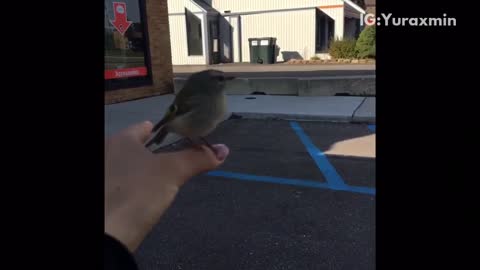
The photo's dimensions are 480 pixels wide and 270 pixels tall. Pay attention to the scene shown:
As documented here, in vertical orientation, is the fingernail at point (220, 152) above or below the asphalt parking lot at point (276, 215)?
above

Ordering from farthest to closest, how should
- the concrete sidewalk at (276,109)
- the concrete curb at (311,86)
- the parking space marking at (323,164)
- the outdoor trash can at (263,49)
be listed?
the outdoor trash can at (263,49) → the concrete curb at (311,86) → the concrete sidewalk at (276,109) → the parking space marking at (323,164)

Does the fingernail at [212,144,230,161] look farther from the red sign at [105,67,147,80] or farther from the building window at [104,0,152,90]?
the red sign at [105,67,147,80]

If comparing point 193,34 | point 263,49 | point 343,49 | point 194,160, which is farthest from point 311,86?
point 193,34

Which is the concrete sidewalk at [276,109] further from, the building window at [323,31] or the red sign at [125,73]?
the building window at [323,31]

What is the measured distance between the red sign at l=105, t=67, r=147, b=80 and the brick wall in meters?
0.36

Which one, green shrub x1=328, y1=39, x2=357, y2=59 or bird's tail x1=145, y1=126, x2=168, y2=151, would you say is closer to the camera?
bird's tail x1=145, y1=126, x2=168, y2=151

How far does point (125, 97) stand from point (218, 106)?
9.54 metres

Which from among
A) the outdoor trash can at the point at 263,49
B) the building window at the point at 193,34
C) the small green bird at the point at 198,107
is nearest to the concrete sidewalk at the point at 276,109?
the small green bird at the point at 198,107

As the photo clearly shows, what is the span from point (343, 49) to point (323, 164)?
59.6 feet

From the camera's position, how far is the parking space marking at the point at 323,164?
186 inches

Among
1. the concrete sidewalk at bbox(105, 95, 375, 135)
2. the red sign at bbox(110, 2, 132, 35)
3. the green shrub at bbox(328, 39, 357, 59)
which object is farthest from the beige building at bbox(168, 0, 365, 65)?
the red sign at bbox(110, 2, 132, 35)

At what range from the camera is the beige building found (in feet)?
76.6
